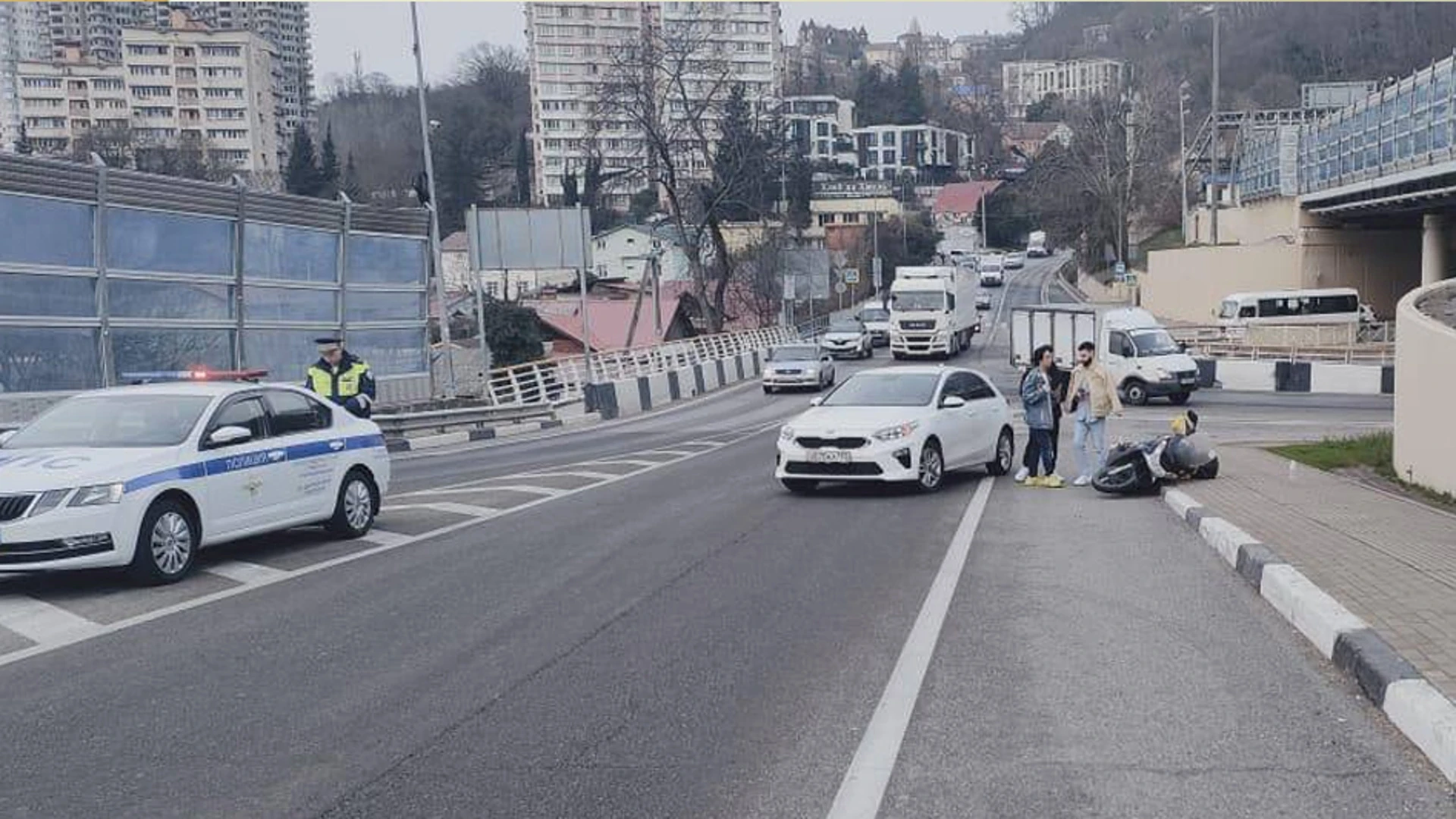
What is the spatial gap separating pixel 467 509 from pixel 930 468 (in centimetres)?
541

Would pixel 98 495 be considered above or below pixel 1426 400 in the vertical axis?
above

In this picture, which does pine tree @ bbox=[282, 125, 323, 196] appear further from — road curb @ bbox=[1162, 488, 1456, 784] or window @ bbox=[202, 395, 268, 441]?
road curb @ bbox=[1162, 488, 1456, 784]

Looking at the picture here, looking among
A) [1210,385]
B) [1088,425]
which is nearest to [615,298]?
[1210,385]

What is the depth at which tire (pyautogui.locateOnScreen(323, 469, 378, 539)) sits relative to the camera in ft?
42.6

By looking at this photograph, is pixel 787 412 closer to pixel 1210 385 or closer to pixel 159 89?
pixel 1210 385

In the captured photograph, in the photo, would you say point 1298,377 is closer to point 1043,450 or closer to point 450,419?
point 450,419

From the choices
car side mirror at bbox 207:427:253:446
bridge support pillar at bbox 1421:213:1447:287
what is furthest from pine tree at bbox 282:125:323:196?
car side mirror at bbox 207:427:253:446

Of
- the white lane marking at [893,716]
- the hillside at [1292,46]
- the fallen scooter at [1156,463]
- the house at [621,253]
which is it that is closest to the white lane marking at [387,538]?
the white lane marking at [893,716]

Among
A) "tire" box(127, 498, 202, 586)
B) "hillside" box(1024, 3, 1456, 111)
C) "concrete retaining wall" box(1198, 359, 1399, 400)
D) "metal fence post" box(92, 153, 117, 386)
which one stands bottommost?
"concrete retaining wall" box(1198, 359, 1399, 400)

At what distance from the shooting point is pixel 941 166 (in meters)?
178

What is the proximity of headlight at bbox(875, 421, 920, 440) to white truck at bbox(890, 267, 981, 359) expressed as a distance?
38.1m

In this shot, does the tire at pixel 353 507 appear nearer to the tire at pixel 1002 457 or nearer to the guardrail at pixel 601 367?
the tire at pixel 1002 457

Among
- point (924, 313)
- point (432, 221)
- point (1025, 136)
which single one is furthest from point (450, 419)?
point (1025, 136)

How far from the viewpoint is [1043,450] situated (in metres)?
17.5
